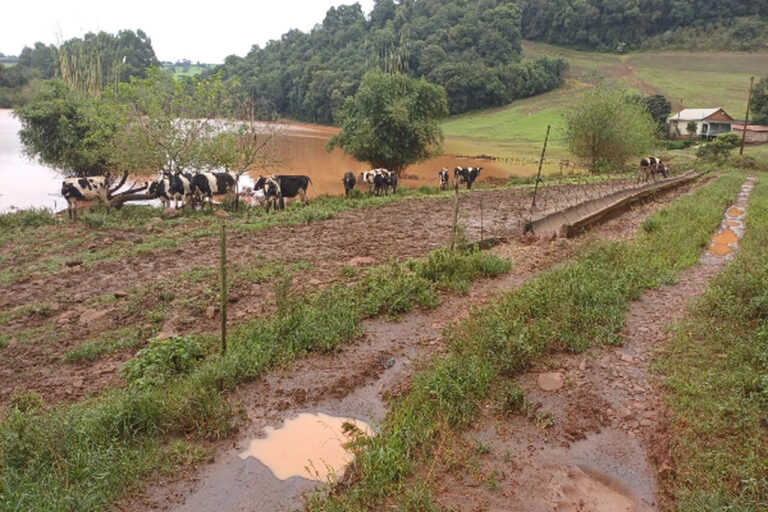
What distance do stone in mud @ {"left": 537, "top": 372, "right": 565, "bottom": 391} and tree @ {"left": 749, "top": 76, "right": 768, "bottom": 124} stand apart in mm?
57009

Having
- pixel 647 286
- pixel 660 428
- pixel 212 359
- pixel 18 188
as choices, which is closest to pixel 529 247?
pixel 647 286

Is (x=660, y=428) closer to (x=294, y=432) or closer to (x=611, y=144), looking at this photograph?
(x=294, y=432)

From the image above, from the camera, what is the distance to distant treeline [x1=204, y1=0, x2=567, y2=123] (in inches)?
2938

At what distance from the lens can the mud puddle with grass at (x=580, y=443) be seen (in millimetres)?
3857

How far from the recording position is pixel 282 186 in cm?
2059

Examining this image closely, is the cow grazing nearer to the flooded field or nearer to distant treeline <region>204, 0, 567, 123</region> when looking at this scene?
the flooded field

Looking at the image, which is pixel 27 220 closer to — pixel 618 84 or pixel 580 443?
pixel 580 443

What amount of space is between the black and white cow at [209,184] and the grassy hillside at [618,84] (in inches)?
1253

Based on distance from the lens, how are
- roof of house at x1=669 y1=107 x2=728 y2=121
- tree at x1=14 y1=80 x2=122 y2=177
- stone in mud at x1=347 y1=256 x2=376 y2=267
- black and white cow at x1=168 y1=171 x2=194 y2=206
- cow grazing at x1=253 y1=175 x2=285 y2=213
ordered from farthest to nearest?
roof of house at x1=669 y1=107 x2=728 y2=121 → tree at x1=14 y1=80 x2=122 y2=177 → cow grazing at x1=253 y1=175 x2=285 y2=213 → black and white cow at x1=168 y1=171 x2=194 y2=206 → stone in mud at x1=347 y1=256 x2=376 y2=267

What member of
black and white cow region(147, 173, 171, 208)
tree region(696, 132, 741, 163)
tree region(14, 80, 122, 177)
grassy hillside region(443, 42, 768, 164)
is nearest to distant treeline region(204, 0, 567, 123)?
grassy hillside region(443, 42, 768, 164)

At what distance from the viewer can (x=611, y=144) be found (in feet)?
107

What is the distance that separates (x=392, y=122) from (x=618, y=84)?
56.6 meters

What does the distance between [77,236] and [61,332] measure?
712 cm

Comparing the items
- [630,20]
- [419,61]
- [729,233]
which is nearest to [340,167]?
[729,233]
